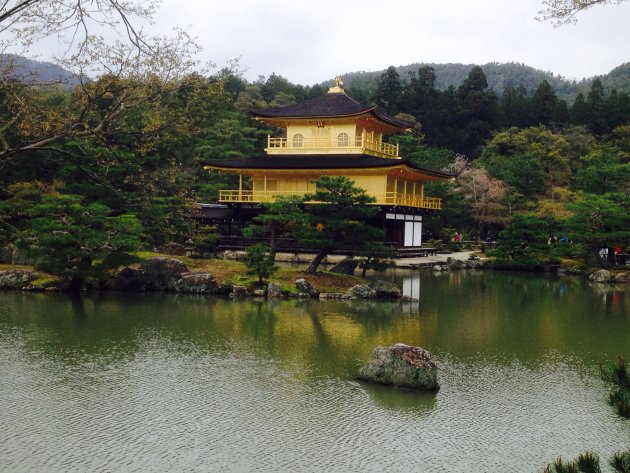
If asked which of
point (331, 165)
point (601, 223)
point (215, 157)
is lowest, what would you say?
point (601, 223)

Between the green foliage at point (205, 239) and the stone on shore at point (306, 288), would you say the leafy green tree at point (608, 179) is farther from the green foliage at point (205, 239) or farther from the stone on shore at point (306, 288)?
the stone on shore at point (306, 288)

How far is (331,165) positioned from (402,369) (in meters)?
22.3

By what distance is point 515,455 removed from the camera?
755 centimetres

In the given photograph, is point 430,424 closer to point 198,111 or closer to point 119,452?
point 119,452

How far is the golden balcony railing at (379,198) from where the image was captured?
103 feet

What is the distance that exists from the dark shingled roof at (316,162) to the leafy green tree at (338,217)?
8.77 metres

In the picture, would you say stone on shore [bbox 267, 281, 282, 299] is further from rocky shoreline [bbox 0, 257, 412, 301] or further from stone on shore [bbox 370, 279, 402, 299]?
stone on shore [bbox 370, 279, 402, 299]

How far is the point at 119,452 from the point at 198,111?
3897 mm

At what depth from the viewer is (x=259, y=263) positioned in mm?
20156

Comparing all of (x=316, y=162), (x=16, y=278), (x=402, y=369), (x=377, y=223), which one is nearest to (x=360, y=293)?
(x=402, y=369)

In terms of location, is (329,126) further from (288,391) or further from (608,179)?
(288,391)

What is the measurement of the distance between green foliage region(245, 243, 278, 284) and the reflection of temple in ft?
39.3

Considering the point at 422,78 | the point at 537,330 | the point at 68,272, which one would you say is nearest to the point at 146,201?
the point at 537,330

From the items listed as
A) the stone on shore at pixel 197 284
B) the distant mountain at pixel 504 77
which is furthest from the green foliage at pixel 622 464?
the distant mountain at pixel 504 77
